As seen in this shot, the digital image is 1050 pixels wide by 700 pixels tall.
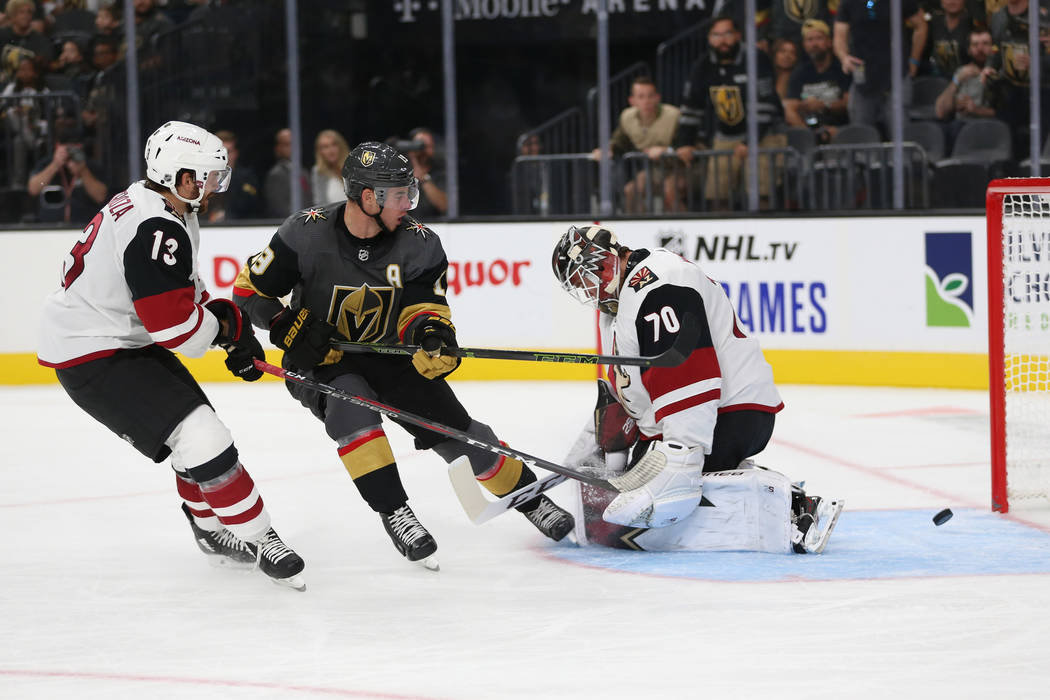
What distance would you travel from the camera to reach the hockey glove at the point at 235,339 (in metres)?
3.23

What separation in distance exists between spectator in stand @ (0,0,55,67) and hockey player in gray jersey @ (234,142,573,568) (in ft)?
16.8

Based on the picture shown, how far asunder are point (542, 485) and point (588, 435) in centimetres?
20

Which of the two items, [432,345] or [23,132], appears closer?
[432,345]

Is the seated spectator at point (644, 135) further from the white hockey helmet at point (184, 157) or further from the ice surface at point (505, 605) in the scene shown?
the white hockey helmet at point (184, 157)

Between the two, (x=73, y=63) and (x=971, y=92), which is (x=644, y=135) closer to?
(x=971, y=92)

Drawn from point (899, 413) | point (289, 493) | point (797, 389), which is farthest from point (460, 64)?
point (289, 493)

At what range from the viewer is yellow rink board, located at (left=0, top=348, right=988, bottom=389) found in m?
6.36

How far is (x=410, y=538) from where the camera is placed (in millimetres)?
3340

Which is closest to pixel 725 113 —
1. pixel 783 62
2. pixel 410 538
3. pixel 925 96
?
pixel 783 62

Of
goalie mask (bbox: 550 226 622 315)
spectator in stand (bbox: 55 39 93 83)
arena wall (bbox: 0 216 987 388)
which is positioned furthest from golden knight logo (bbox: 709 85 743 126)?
goalie mask (bbox: 550 226 622 315)

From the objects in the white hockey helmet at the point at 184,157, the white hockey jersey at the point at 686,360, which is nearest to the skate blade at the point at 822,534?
the white hockey jersey at the point at 686,360

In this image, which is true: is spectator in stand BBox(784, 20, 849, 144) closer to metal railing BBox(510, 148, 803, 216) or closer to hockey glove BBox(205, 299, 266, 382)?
metal railing BBox(510, 148, 803, 216)

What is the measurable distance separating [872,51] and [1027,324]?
260 centimetres

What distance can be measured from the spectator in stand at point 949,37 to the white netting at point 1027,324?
2232mm
